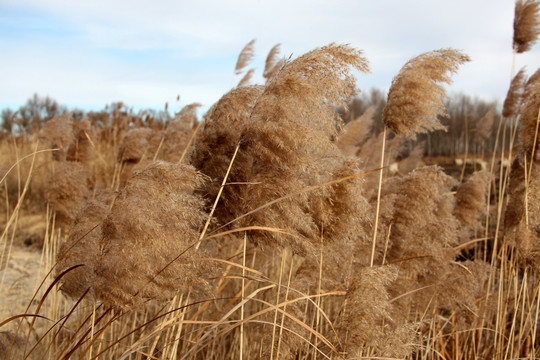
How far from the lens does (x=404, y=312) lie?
2752 mm

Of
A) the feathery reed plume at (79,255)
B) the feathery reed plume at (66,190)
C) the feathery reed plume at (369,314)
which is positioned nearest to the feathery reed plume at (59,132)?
the feathery reed plume at (66,190)

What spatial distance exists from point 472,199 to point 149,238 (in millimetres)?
2885

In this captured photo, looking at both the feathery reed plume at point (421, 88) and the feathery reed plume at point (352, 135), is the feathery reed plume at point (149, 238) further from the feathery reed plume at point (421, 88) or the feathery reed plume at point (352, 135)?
the feathery reed plume at point (352, 135)

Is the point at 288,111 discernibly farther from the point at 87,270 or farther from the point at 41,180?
the point at 41,180

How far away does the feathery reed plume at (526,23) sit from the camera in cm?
353

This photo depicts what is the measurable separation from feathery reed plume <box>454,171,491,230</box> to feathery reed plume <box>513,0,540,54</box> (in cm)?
103

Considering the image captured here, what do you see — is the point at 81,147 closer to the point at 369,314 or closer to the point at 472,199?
the point at 472,199

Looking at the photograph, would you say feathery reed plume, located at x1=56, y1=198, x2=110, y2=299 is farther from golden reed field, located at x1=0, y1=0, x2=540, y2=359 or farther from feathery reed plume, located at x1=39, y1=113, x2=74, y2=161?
feathery reed plume, located at x1=39, y1=113, x2=74, y2=161

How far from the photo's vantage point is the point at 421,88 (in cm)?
213

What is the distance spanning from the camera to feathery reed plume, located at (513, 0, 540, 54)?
11.6 feet

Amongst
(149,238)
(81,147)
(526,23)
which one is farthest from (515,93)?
(81,147)

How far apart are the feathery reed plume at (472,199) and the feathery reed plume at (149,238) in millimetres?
2680

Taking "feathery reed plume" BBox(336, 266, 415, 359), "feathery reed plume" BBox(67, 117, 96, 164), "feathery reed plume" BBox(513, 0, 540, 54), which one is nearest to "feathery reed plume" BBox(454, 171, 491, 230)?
"feathery reed plume" BBox(513, 0, 540, 54)

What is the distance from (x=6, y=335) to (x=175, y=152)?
2.25m
